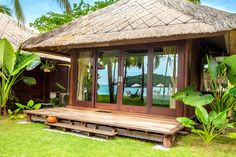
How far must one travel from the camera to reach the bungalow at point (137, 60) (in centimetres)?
532

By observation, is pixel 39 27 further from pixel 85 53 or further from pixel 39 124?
pixel 39 124

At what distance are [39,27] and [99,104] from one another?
1565cm

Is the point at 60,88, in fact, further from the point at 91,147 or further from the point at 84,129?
the point at 91,147

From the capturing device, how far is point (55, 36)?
780cm

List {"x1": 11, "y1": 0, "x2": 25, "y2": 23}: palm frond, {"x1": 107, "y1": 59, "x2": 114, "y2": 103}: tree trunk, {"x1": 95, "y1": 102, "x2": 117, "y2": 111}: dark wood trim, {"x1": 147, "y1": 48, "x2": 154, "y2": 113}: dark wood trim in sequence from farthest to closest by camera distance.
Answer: {"x1": 11, "y1": 0, "x2": 25, "y2": 23}: palm frond → {"x1": 107, "y1": 59, "x2": 114, "y2": 103}: tree trunk → {"x1": 95, "y1": 102, "x2": 117, "y2": 111}: dark wood trim → {"x1": 147, "y1": 48, "x2": 154, "y2": 113}: dark wood trim

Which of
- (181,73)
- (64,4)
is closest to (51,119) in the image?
(181,73)

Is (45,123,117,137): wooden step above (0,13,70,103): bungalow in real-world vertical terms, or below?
below

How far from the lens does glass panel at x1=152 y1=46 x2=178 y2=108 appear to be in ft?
20.4

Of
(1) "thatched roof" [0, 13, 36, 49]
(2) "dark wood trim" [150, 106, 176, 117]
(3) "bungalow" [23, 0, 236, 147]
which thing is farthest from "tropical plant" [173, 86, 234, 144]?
(1) "thatched roof" [0, 13, 36, 49]

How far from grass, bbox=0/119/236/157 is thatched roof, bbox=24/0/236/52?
2.37 m

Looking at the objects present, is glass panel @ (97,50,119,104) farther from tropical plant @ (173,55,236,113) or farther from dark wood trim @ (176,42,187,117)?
tropical plant @ (173,55,236,113)

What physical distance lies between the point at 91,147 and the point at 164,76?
2.95 metres

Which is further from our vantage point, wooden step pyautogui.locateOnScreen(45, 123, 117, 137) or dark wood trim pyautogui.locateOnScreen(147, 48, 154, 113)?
dark wood trim pyautogui.locateOnScreen(147, 48, 154, 113)

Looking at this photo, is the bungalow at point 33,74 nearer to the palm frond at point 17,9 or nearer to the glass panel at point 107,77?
the palm frond at point 17,9
